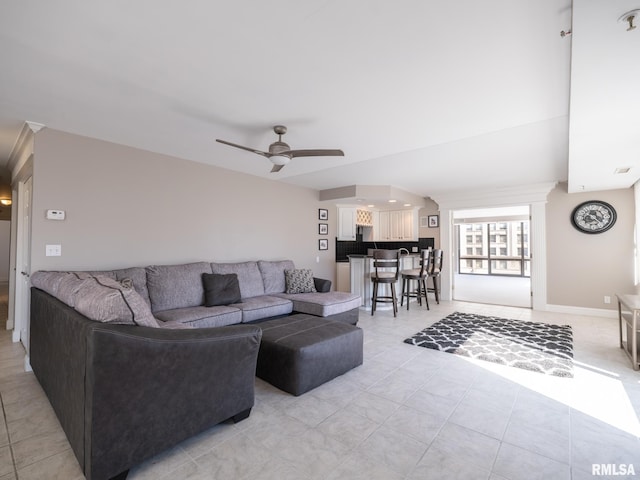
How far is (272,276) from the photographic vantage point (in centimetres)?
476

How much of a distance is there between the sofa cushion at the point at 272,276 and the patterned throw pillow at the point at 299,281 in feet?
0.31

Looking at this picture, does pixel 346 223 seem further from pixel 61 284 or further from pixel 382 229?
pixel 61 284

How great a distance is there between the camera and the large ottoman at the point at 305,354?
95.6 inches

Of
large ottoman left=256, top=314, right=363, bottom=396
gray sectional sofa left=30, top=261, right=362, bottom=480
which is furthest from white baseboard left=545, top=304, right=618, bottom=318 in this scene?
gray sectional sofa left=30, top=261, right=362, bottom=480

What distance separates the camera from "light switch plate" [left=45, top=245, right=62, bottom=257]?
10.0 ft

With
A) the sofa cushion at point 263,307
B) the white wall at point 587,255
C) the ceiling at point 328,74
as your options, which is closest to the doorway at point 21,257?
the ceiling at point 328,74

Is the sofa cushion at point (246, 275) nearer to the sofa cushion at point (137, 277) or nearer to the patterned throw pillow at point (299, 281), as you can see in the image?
the patterned throw pillow at point (299, 281)

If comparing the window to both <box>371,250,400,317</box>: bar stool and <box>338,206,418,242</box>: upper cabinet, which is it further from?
<box>371,250,400,317</box>: bar stool

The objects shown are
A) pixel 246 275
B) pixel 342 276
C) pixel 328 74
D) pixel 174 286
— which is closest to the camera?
pixel 328 74

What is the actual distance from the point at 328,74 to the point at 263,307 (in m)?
2.73

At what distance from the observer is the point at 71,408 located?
1658 millimetres

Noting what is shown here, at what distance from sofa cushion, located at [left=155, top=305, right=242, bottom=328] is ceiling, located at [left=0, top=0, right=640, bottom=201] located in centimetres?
195

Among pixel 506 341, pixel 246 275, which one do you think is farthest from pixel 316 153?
pixel 506 341

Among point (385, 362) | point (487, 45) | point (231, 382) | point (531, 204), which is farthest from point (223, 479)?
point (531, 204)
